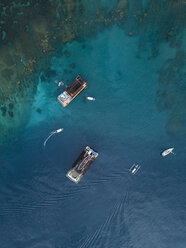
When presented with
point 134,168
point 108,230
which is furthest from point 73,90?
point 108,230

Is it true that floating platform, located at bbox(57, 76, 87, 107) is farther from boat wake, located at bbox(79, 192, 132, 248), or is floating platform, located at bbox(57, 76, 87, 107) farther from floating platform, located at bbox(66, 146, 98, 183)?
boat wake, located at bbox(79, 192, 132, 248)

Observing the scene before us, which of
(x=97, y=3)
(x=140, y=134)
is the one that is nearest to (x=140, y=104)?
(x=140, y=134)

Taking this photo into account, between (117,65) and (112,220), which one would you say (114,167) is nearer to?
(112,220)

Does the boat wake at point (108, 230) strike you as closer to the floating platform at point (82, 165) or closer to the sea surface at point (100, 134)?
the sea surface at point (100, 134)

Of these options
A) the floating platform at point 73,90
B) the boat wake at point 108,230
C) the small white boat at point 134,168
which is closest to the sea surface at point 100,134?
the boat wake at point 108,230

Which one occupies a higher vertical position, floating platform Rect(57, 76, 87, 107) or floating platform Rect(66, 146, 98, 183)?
floating platform Rect(57, 76, 87, 107)

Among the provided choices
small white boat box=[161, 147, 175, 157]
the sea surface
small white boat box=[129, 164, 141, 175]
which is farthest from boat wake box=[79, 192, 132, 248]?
small white boat box=[161, 147, 175, 157]

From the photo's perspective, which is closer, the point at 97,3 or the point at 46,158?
the point at 97,3
